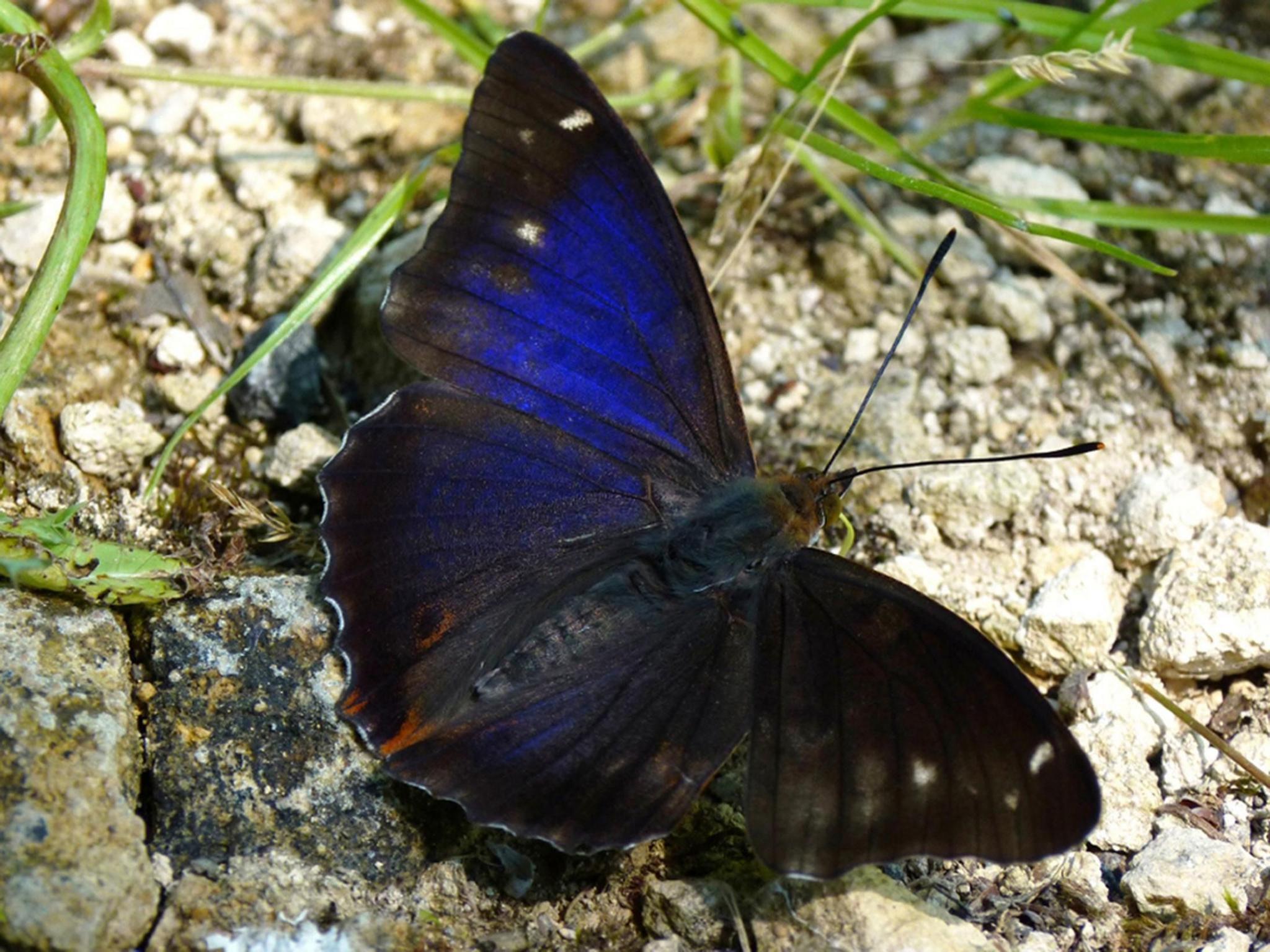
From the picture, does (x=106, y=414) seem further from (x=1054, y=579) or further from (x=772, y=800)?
(x=1054, y=579)

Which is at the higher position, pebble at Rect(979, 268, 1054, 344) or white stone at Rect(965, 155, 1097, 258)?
white stone at Rect(965, 155, 1097, 258)

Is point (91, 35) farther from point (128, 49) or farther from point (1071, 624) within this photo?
point (1071, 624)

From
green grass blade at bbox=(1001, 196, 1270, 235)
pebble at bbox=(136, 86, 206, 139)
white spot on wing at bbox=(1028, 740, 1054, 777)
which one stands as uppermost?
green grass blade at bbox=(1001, 196, 1270, 235)

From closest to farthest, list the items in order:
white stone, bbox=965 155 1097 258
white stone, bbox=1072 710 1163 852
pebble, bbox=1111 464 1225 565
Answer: white stone, bbox=1072 710 1163 852 → pebble, bbox=1111 464 1225 565 → white stone, bbox=965 155 1097 258

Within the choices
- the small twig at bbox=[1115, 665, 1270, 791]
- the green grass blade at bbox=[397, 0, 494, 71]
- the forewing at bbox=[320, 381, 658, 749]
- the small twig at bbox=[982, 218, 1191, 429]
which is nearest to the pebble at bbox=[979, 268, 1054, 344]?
the small twig at bbox=[982, 218, 1191, 429]

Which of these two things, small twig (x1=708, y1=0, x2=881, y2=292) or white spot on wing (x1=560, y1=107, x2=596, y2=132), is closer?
white spot on wing (x1=560, y1=107, x2=596, y2=132)

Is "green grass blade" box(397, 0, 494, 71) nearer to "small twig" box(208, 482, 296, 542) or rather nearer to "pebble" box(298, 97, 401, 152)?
"pebble" box(298, 97, 401, 152)

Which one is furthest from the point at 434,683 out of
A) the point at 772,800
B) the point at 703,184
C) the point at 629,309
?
the point at 703,184

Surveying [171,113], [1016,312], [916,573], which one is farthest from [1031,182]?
[171,113]
